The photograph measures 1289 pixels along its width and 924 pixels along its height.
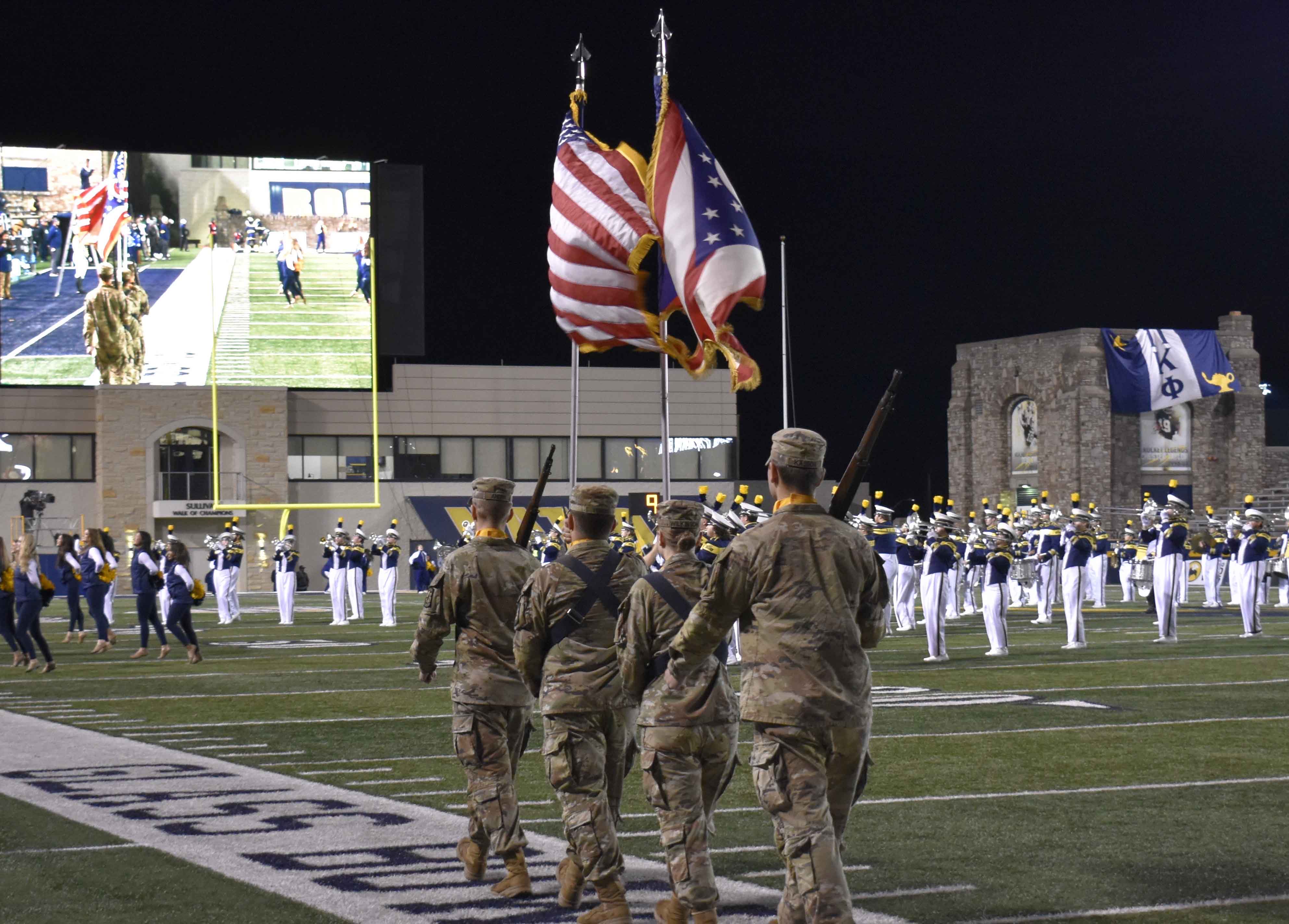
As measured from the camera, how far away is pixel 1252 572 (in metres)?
23.3

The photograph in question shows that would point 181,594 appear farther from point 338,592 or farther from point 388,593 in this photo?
point 338,592

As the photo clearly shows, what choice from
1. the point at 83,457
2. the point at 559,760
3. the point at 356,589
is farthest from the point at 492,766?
the point at 83,457

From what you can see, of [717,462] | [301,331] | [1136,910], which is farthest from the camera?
[717,462]

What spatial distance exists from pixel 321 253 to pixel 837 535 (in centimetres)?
4760

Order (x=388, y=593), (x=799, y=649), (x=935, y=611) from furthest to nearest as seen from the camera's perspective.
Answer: (x=388, y=593)
(x=935, y=611)
(x=799, y=649)

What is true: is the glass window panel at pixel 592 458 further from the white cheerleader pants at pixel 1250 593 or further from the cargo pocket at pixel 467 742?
the cargo pocket at pixel 467 742

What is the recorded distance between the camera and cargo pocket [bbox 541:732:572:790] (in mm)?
6758

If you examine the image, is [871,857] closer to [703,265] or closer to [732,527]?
[703,265]

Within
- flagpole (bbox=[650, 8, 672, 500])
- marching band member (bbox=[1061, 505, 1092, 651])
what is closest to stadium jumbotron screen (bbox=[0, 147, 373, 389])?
marching band member (bbox=[1061, 505, 1092, 651])

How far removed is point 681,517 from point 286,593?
2726 cm

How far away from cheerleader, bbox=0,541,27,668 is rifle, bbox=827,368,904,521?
14.4 metres

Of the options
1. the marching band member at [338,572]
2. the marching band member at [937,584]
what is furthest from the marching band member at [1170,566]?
the marching band member at [338,572]

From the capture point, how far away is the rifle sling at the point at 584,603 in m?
6.99

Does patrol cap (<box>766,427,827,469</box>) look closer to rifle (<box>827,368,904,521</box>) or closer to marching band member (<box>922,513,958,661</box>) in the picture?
rifle (<box>827,368,904,521</box>)
